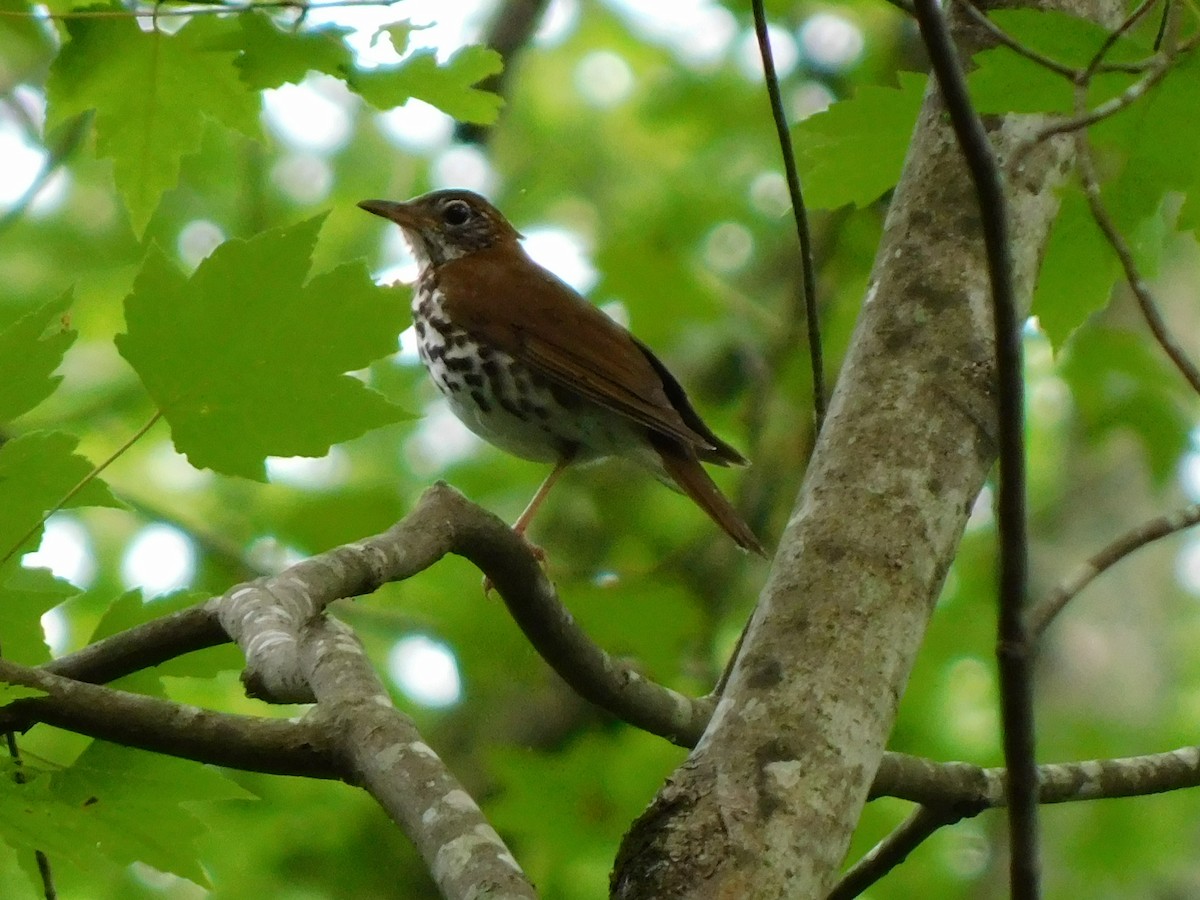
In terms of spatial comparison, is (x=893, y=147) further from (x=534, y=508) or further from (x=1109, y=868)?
(x=1109, y=868)

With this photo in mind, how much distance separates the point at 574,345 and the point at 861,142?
1788 millimetres

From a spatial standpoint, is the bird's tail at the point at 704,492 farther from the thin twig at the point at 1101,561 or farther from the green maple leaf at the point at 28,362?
the green maple leaf at the point at 28,362

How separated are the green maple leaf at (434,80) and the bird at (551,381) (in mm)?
1522

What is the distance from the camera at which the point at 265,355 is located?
78.2 inches

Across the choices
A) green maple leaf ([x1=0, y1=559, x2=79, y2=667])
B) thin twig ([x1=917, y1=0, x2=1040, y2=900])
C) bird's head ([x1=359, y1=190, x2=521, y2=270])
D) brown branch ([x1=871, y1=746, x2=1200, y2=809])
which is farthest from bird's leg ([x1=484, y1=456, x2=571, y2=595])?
thin twig ([x1=917, y1=0, x2=1040, y2=900])

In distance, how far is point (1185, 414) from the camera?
20.4ft

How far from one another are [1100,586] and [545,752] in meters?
3.27

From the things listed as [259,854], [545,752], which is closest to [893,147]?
[545,752]

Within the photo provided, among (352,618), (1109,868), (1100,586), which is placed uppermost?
(1100,586)

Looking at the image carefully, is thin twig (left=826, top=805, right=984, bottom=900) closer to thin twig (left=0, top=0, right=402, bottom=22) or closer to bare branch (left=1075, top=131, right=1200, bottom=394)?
bare branch (left=1075, top=131, right=1200, bottom=394)

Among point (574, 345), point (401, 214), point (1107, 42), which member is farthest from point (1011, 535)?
point (401, 214)

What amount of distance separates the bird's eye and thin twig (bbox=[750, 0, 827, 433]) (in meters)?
2.74

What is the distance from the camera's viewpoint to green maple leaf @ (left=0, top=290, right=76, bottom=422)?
6.07ft

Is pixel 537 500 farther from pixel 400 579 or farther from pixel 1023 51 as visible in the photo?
pixel 1023 51
